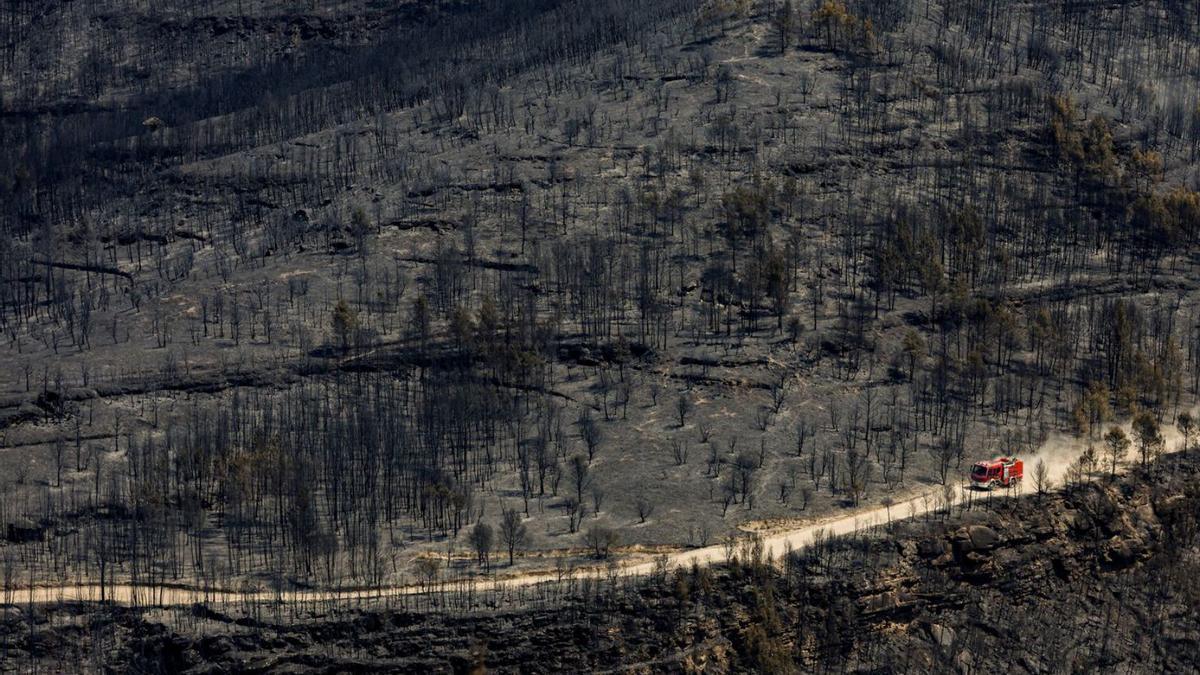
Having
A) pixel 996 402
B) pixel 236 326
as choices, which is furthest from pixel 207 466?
pixel 996 402

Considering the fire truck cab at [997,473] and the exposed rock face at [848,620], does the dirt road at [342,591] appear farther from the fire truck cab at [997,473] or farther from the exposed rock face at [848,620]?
the fire truck cab at [997,473]

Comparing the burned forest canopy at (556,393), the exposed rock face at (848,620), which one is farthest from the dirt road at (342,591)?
the exposed rock face at (848,620)

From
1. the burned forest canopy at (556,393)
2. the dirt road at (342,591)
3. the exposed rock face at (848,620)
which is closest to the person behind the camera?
the exposed rock face at (848,620)

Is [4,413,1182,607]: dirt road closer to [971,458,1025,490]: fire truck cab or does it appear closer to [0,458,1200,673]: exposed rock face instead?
[0,458,1200,673]: exposed rock face

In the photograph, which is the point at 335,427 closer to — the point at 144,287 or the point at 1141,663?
the point at 144,287

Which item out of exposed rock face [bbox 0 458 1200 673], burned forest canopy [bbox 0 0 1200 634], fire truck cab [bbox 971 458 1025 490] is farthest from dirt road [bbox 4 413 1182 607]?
fire truck cab [bbox 971 458 1025 490]

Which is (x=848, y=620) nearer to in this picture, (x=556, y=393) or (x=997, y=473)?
(x=997, y=473)

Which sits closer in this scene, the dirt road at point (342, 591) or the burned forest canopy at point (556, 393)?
the dirt road at point (342, 591)
